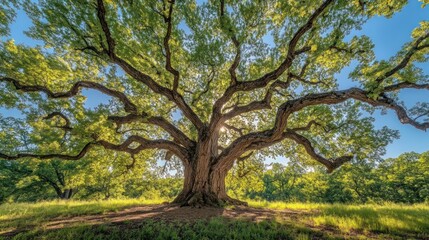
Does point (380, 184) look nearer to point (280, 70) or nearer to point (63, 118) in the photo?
point (280, 70)

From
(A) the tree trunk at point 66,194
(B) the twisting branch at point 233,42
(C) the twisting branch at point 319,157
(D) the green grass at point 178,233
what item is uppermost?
(B) the twisting branch at point 233,42

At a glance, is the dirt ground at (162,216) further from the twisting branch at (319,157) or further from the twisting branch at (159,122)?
the twisting branch at (159,122)

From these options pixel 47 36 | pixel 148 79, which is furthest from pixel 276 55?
pixel 47 36

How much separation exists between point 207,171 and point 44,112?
308 inches

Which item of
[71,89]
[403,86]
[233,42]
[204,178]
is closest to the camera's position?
[403,86]

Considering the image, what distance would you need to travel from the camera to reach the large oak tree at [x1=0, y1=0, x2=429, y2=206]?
650 cm

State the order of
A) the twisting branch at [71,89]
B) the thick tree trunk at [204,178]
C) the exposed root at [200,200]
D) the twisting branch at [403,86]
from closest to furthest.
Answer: the twisting branch at [403,86] < the twisting branch at [71,89] < the exposed root at [200,200] < the thick tree trunk at [204,178]

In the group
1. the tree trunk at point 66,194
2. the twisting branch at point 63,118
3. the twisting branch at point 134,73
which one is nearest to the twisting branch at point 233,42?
the twisting branch at point 134,73

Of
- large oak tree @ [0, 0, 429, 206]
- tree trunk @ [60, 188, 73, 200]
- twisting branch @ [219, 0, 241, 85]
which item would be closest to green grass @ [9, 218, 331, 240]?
large oak tree @ [0, 0, 429, 206]

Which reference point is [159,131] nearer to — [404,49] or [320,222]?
[320,222]

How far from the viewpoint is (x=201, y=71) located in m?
9.48

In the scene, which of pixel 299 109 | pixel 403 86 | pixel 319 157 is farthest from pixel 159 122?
pixel 403 86

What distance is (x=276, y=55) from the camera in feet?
27.8

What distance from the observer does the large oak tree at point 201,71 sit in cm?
650
